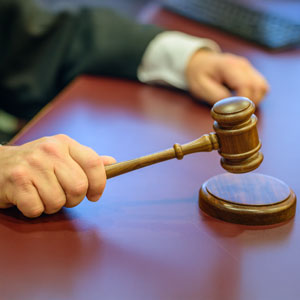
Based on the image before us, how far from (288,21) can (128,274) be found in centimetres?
114

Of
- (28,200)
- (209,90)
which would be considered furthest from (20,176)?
(209,90)

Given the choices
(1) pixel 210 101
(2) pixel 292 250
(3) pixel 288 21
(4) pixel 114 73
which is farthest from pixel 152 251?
(3) pixel 288 21

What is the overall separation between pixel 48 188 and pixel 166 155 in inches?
6.1

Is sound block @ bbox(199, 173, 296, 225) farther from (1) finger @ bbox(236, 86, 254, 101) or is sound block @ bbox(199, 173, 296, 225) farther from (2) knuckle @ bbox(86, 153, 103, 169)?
A: (1) finger @ bbox(236, 86, 254, 101)

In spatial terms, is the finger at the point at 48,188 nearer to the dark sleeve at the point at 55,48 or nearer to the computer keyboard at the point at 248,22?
the dark sleeve at the point at 55,48

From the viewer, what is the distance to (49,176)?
67 centimetres

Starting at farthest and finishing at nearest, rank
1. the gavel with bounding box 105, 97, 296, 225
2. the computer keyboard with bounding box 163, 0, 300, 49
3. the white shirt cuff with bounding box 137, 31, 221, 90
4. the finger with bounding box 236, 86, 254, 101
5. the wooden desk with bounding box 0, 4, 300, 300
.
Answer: the computer keyboard with bounding box 163, 0, 300, 49
the white shirt cuff with bounding box 137, 31, 221, 90
the finger with bounding box 236, 86, 254, 101
the gavel with bounding box 105, 97, 296, 225
the wooden desk with bounding box 0, 4, 300, 300

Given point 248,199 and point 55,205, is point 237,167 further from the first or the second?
point 55,205

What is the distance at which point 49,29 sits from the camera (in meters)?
1.35

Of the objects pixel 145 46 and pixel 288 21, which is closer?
pixel 145 46

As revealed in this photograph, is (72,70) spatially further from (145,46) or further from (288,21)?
(288,21)

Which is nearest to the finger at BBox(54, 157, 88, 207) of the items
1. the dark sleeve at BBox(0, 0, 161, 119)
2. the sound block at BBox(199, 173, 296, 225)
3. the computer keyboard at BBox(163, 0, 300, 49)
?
the sound block at BBox(199, 173, 296, 225)

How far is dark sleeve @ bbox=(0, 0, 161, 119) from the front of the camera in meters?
1.29

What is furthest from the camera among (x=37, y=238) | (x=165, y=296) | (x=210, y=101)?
(x=210, y=101)
